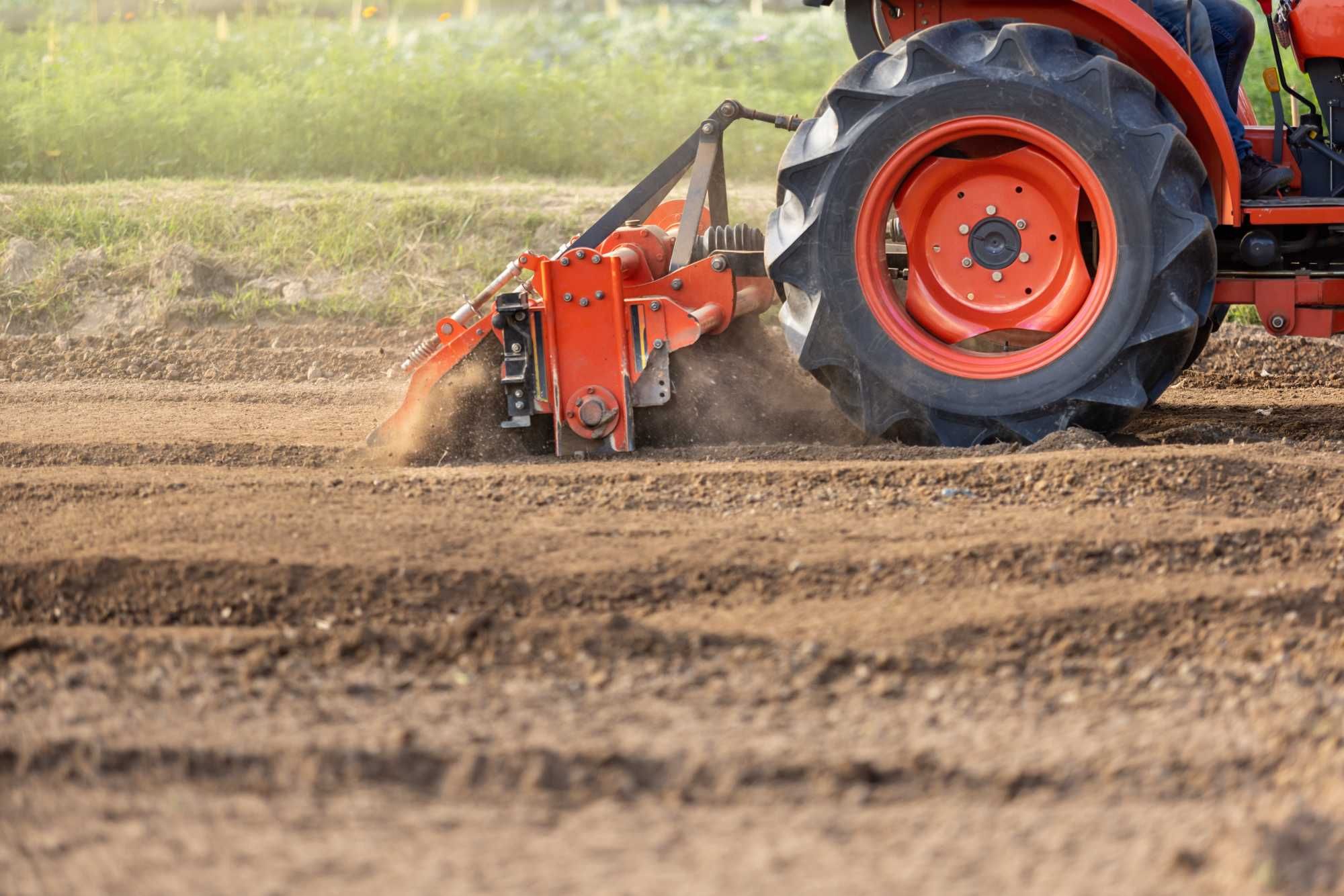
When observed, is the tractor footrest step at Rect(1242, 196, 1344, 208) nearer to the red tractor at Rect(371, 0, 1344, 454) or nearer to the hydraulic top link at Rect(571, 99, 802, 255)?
the red tractor at Rect(371, 0, 1344, 454)

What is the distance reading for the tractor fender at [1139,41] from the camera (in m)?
4.52

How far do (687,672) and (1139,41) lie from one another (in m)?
2.64

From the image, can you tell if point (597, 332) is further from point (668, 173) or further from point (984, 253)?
point (984, 253)

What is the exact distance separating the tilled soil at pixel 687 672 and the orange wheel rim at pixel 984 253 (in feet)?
1.22

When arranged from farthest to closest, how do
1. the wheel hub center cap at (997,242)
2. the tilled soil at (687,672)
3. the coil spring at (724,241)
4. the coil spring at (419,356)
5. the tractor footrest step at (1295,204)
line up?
1. the coil spring at (724,241)
2. the coil spring at (419,356)
3. the wheel hub center cap at (997,242)
4. the tractor footrest step at (1295,204)
5. the tilled soil at (687,672)

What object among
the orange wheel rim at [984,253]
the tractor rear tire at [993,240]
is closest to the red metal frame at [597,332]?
the tractor rear tire at [993,240]

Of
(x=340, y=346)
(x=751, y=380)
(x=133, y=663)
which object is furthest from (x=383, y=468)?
(x=340, y=346)

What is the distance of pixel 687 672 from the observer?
3070 mm

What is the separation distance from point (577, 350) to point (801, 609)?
1.72 m

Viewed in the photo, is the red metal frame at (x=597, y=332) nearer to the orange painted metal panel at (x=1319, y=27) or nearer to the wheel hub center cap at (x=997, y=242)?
the wheel hub center cap at (x=997, y=242)

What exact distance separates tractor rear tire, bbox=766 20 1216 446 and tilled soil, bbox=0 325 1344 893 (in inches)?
7.5

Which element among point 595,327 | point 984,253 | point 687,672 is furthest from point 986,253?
point 687,672

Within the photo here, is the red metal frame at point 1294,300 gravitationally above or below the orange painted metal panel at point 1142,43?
→ below

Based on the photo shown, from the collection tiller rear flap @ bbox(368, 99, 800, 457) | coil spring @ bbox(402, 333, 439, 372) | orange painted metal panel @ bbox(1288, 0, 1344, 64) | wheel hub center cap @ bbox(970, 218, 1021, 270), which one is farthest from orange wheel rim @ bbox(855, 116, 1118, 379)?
coil spring @ bbox(402, 333, 439, 372)
